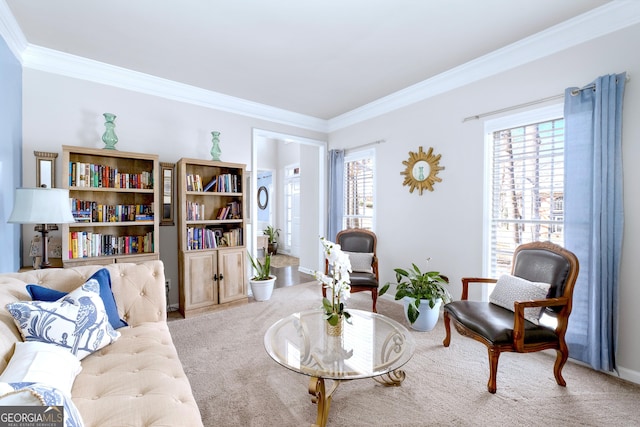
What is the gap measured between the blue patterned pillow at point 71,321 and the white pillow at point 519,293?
269cm

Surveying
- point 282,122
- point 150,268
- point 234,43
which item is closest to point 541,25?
point 234,43

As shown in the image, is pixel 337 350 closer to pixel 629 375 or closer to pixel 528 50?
pixel 629 375

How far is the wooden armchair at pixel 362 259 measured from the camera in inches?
130

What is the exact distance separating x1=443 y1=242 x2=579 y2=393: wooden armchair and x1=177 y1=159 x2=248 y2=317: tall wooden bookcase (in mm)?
2513

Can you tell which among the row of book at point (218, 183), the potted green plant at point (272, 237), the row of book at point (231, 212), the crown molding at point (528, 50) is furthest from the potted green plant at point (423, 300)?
the potted green plant at point (272, 237)

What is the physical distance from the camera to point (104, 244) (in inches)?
117

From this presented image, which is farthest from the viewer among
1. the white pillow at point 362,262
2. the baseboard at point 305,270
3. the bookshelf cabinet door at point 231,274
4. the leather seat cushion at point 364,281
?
the baseboard at point 305,270

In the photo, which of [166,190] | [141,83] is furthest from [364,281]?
[141,83]

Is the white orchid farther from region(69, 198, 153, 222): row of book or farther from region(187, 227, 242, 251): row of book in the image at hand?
region(69, 198, 153, 222): row of book

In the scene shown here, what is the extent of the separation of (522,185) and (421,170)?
1.08m

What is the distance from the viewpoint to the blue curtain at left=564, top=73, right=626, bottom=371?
212 cm

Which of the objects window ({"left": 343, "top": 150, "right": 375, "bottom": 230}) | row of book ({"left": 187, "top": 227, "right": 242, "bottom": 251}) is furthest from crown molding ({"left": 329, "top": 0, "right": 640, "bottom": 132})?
row of book ({"left": 187, "top": 227, "right": 242, "bottom": 251})

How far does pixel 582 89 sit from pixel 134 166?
170 inches

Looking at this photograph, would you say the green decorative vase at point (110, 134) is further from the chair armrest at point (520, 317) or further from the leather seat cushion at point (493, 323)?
the chair armrest at point (520, 317)
